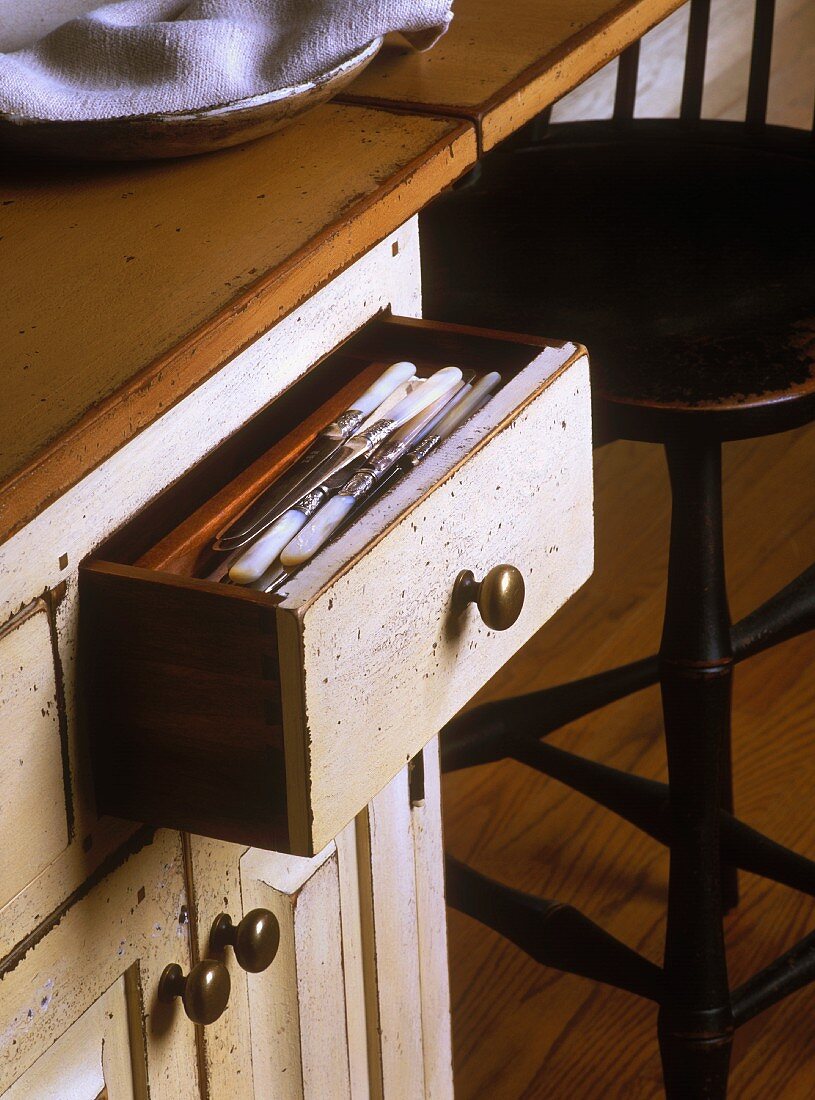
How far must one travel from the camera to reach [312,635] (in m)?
0.59

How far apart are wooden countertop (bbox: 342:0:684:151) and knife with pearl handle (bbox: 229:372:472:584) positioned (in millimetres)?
170

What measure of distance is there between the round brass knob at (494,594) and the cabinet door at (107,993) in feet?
0.66

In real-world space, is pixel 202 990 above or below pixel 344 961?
above

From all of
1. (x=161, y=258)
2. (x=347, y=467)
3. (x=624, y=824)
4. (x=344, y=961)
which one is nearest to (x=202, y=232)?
(x=161, y=258)

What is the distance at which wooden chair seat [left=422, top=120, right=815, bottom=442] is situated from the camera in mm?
1067

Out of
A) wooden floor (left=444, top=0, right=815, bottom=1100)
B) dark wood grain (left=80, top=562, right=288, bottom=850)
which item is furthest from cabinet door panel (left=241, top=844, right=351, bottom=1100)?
wooden floor (left=444, top=0, right=815, bottom=1100)

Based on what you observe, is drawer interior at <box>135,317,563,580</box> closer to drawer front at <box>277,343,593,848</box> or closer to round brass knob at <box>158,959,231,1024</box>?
drawer front at <box>277,343,593,848</box>

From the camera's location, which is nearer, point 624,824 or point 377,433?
point 377,433

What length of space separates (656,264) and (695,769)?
0.41 m

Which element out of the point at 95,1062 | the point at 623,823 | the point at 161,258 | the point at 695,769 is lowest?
the point at 623,823

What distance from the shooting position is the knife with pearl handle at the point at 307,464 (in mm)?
695

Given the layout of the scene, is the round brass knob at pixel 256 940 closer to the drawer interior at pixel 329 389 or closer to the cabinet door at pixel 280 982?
the cabinet door at pixel 280 982

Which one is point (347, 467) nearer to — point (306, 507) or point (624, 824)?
point (306, 507)

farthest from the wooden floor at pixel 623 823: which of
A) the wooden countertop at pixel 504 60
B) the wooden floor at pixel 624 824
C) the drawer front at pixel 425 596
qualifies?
the wooden countertop at pixel 504 60
